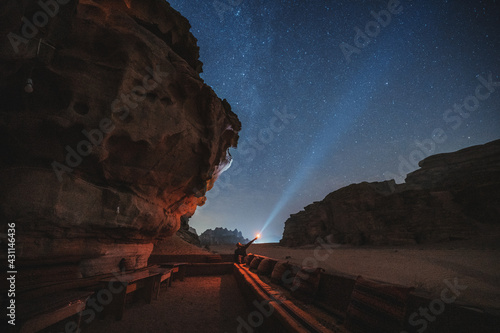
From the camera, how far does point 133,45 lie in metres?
6.36

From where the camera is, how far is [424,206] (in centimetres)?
2092

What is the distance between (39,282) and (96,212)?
1840mm

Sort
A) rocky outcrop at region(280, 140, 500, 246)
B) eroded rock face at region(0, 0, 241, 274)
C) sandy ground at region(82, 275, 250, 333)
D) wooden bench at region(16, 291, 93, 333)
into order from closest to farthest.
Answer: wooden bench at region(16, 291, 93, 333) → sandy ground at region(82, 275, 250, 333) → eroded rock face at region(0, 0, 241, 274) → rocky outcrop at region(280, 140, 500, 246)

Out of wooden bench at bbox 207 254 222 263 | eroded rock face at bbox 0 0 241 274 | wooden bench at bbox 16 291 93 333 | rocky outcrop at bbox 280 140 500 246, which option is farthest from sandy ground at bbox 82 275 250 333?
rocky outcrop at bbox 280 140 500 246

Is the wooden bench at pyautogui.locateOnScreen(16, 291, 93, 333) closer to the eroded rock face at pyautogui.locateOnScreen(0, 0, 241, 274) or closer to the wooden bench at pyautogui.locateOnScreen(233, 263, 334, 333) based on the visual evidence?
the eroded rock face at pyautogui.locateOnScreen(0, 0, 241, 274)

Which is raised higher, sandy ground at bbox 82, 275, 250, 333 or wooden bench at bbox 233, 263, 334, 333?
wooden bench at bbox 233, 263, 334, 333

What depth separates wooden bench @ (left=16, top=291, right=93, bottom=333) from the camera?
2715 mm

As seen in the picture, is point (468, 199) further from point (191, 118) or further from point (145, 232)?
point (145, 232)

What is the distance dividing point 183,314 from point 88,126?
6123mm

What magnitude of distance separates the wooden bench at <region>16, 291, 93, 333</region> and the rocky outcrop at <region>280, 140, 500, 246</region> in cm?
2566

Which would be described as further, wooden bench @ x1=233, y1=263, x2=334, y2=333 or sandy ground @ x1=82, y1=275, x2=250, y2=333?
sandy ground @ x1=82, y1=275, x2=250, y2=333

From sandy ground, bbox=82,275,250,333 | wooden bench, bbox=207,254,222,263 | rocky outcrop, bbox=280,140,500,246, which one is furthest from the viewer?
rocky outcrop, bbox=280,140,500,246

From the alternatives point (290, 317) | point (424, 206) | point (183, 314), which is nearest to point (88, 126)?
point (183, 314)

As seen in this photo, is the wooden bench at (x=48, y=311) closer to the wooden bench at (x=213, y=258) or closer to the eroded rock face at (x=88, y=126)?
the eroded rock face at (x=88, y=126)
